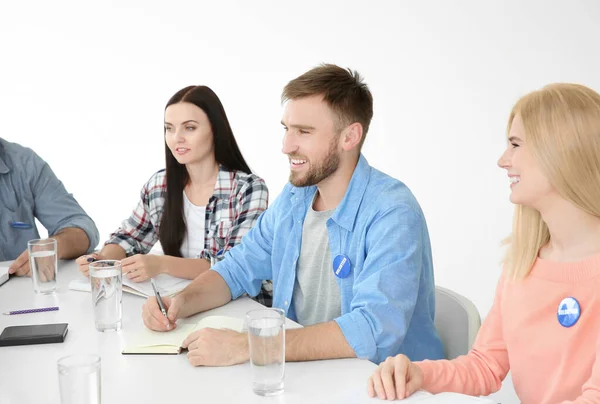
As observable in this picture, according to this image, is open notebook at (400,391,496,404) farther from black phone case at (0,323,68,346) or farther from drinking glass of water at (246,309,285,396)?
black phone case at (0,323,68,346)

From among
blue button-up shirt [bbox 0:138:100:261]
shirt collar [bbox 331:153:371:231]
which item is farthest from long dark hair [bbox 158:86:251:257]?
shirt collar [bbox 331:153:371:231]

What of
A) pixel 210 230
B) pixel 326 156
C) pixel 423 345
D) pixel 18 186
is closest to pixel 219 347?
pixel 423 345

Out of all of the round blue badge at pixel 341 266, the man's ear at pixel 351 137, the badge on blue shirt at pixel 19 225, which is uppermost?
the man's ear at pixel 351 137

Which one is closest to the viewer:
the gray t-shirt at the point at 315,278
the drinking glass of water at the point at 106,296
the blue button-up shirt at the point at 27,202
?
the drinking glass of water at the point at 106,296

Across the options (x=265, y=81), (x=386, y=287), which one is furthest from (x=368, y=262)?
(x=265, y=81)

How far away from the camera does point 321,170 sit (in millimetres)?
1969

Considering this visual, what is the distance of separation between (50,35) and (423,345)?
423cm

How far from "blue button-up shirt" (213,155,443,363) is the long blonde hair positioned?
43 centimetres

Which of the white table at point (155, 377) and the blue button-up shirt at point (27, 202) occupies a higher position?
the blue button-up shirt at point (27, 202)

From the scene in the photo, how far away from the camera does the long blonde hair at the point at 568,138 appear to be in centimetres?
132

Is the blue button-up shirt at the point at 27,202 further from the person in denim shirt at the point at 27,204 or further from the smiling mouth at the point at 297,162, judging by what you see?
the smiling mouth at the point at 297,162

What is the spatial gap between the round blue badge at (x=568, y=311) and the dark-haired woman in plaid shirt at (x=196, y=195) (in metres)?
1.36

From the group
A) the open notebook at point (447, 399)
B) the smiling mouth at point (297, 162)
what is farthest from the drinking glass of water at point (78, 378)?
the smiling mouth at point (297, 162)

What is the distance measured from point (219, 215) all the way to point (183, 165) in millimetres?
299
